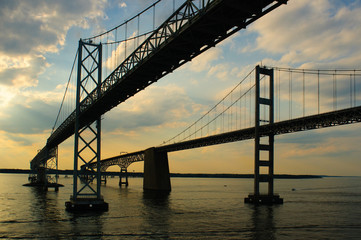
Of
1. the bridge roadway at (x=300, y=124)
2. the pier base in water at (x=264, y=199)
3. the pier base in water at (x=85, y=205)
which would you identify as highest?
the bridge roadway at (x=300, y=124)

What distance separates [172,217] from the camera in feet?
129

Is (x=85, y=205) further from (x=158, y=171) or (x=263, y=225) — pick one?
(x=158, y=171)

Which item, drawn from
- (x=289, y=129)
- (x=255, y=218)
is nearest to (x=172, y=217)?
(x=255, y=218)

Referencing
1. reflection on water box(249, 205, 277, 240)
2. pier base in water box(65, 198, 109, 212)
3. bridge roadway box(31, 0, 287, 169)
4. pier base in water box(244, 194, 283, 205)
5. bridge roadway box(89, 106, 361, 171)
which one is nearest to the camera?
bridge roadway box(31, 0, 287, 169)

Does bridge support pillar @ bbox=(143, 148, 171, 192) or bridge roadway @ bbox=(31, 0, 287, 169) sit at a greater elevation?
bridge roadway @ bbox=(31, 0, 287, 169)

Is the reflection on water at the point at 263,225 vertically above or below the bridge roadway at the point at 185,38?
below

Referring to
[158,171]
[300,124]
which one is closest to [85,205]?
[300,124]

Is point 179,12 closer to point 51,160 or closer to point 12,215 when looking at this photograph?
point 12,215

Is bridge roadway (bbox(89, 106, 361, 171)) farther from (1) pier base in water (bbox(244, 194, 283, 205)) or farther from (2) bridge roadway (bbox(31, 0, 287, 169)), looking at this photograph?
(2) bridge roadway (bbox(31, 0, 287, 169))

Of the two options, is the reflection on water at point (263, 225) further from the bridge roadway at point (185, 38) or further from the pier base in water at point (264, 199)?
the bridge roadway at point (185, 38)

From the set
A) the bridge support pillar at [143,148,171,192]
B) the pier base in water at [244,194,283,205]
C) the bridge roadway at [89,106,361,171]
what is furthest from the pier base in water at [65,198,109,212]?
the bridge support pillar at [143,148,171,192]

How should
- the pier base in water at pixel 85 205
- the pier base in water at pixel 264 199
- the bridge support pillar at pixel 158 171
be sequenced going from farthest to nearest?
the bridge support pillar at pixel 158 171 < the pier base in water at pixel 264 199 < the pier base in water at pixel 85 205

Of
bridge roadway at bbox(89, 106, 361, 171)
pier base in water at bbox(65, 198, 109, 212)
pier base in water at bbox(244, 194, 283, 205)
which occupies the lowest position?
pier base in water at bbox(244, 194, 283, 205)

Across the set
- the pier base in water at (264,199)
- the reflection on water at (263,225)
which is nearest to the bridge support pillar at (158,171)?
the pier base in water at (264,199)
